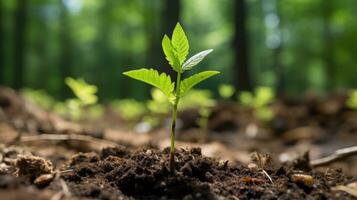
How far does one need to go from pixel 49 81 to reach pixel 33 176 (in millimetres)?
38653

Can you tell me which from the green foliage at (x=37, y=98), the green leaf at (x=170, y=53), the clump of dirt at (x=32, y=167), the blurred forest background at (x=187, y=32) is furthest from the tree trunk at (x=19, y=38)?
the green leaf at (x=170, y=53)

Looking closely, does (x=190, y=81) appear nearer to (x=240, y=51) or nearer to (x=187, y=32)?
(x=240, y=51)

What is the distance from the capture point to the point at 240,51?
39.3 ft

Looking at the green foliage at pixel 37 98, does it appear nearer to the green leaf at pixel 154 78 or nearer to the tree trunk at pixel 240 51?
the tree trunk at pixel 240 51

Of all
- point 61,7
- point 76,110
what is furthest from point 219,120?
point 61,7

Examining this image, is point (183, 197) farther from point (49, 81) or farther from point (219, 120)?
point (49, 81)

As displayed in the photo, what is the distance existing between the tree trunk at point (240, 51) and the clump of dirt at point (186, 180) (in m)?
9.86

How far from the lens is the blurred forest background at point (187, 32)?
15499mm

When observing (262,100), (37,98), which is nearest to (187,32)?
(37,98)

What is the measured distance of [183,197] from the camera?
1.67 metres

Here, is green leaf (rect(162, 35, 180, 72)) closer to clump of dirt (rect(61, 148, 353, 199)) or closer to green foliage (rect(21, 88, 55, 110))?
clump of dirt (rect(61, 148, 353, 199))

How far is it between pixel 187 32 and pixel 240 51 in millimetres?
20873

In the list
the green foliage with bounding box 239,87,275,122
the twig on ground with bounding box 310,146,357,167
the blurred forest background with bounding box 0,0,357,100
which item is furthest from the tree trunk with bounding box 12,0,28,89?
the twig on ground with bounding box 310,146,357,167

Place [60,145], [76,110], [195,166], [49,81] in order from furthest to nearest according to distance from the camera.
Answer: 1. [49,81]
2. [76,110]
3. [60,145]
4. [195,166]
